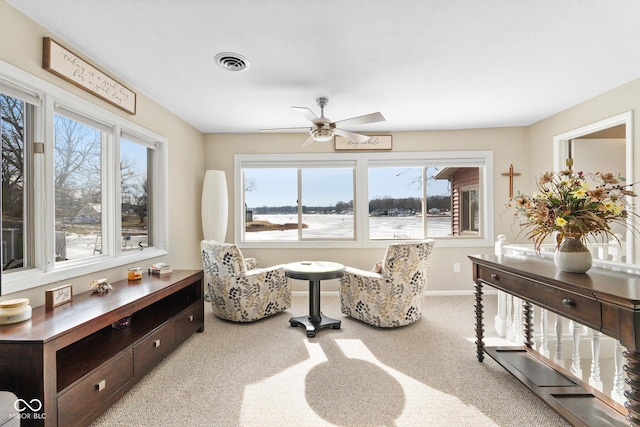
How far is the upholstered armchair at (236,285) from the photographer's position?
3.30m

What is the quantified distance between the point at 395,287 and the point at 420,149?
2.39 meters

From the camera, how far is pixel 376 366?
2482mm

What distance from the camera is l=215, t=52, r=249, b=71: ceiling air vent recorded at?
2439 mm

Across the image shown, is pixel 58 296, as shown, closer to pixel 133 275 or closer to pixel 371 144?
pixel 133 275

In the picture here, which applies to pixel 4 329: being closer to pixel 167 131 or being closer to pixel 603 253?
pixel 167 131

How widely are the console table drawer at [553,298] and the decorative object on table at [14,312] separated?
2866mm

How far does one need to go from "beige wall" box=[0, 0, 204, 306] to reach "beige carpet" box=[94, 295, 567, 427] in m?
1.05

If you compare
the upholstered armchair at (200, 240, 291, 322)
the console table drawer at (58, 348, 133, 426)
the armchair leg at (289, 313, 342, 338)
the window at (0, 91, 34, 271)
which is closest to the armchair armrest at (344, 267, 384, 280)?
the armchair leg at (289, 313, 342, 338)

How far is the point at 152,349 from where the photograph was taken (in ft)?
7.71

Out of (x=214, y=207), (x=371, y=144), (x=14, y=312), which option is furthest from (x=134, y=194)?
(x=371, y=144)

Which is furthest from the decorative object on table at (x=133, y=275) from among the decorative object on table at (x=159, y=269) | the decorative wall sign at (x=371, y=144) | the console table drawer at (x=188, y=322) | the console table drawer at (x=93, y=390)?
the decorative wall sign at (x=371, y=144)

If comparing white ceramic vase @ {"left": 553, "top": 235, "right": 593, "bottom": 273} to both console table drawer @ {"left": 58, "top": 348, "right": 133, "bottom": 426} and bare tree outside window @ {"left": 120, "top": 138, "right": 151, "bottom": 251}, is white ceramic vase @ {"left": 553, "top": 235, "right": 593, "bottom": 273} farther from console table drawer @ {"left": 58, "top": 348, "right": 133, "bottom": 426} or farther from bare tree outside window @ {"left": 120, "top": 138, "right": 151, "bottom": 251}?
bare tree outside window @ {"left": 120, "top": 138, "right": 151, "bottom": 251}

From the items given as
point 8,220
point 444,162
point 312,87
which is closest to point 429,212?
point 444,162

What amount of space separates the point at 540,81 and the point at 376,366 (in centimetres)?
300
